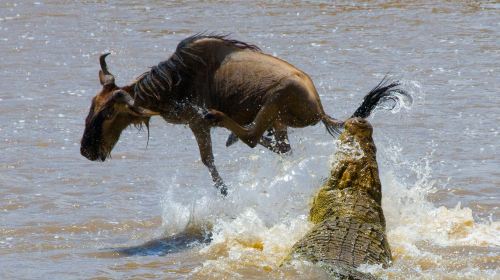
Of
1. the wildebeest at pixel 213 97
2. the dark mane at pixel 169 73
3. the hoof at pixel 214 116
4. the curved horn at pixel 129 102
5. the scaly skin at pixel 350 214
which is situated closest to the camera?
the scaly skin at pixel 350 214

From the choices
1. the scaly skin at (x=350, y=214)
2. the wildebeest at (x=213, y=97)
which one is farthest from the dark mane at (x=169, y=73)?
the scaly skin at (x=350, y=214)

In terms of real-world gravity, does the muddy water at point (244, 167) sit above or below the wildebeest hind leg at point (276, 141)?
below

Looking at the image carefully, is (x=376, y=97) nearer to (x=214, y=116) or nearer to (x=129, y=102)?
(x=214, y=116)

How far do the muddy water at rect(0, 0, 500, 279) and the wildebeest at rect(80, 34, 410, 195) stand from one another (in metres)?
0.42

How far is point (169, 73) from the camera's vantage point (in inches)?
327

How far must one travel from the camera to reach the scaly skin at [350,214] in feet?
20.0

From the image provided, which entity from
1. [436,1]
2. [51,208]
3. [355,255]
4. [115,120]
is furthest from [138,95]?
[436,1]

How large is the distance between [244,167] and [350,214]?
3.07 m

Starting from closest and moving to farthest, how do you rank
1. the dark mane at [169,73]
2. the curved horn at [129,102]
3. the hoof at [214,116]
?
the hoof at [214,116]
the curved horn at [129,102]
the dark mane at [169,73]

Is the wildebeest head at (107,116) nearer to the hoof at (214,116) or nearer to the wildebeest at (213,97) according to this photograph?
the wildebeest at (213,97)

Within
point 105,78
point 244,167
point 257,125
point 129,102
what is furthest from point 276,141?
point 105,78

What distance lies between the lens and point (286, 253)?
276 inches

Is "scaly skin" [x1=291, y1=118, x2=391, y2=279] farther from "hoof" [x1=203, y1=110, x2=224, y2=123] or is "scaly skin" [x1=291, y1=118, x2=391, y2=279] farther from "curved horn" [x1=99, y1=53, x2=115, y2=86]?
"curved horn" [x1=99, y1=53, x2=115, y2=86]

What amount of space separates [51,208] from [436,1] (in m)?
11.0
